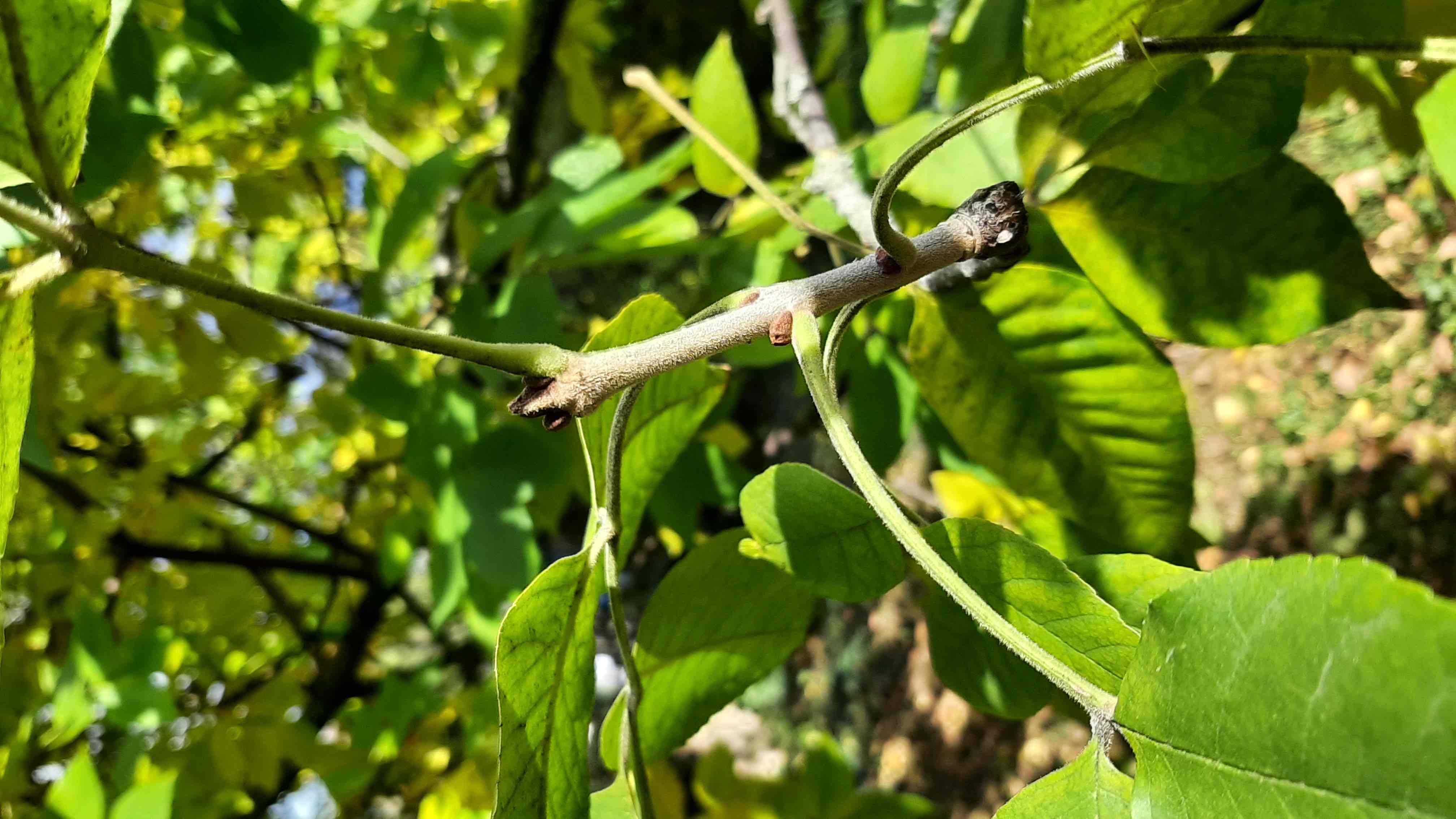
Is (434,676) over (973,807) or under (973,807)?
over

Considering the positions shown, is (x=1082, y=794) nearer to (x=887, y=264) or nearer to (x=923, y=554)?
(x=923, y=554)

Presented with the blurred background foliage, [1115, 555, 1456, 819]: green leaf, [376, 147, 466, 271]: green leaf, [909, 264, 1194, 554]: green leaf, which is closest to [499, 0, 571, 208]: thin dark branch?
the blurred background foliage

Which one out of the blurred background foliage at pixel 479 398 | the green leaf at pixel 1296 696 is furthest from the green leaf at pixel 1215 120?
the green leaf at pixel 1296 696

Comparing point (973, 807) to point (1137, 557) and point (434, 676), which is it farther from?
point (1137, 557)

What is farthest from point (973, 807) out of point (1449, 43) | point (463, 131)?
point (1449, 43)

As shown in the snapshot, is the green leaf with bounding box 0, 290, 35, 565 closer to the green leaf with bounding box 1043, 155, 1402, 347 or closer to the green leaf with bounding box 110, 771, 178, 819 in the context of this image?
the green leaf with bounding box 1043, 155, 1402, 347
